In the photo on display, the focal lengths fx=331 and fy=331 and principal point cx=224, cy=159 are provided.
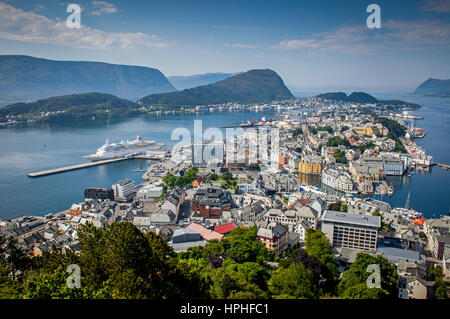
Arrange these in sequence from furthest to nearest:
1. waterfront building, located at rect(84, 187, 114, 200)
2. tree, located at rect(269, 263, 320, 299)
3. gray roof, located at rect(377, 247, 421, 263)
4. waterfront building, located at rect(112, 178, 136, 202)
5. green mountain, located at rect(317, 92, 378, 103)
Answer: green mountain, located at rect(317, 92, 378, 103), waterfront building, located at rect(112, 178, 136, 202), waterfront building, located at rect(84, 187, 114, 200), gray roof, located at rect(377, 247, 421, 263), tree, located at rect(269, 263, 320, 299)

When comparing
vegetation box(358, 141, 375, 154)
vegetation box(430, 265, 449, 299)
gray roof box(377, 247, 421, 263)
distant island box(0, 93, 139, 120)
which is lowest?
vegetation box(430, 265, 449, 299)

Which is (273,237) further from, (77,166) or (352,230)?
(77,166)

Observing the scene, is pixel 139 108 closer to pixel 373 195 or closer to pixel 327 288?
pixel 373 195

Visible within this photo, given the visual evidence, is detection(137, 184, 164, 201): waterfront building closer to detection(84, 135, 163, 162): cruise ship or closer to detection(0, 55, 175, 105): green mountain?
detection(84, 135, 163, 162): cruise ship

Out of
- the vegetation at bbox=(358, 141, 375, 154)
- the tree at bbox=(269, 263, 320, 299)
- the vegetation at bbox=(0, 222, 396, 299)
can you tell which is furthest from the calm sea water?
Answer: the tree at bbox=(269, 263, 320, 299)

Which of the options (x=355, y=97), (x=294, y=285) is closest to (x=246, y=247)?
(x=294, y=285)

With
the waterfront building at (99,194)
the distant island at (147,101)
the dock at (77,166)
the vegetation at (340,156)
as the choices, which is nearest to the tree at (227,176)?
the waterfront building at (99,194)
